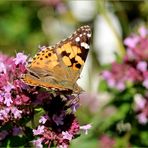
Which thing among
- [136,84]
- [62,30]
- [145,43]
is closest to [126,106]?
[136,84]

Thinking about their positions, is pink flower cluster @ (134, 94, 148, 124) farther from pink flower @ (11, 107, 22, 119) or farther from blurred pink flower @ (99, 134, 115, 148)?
pink flower @ (11, 107, 22, 119)

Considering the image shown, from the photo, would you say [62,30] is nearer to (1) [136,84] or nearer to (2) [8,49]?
(2) [8,49]

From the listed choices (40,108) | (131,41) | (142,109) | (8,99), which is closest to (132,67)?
(131,41)

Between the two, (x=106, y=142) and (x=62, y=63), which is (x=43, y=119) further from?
(x=106, y=142)

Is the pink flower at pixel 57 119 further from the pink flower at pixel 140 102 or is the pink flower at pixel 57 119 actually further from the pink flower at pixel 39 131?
the pink flower at pixel 140 102

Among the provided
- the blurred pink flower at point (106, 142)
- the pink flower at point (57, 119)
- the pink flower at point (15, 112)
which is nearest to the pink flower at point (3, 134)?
the pink flower at point (15, 112)

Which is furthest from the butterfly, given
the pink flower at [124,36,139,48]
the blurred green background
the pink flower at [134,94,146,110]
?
the blurred green background
